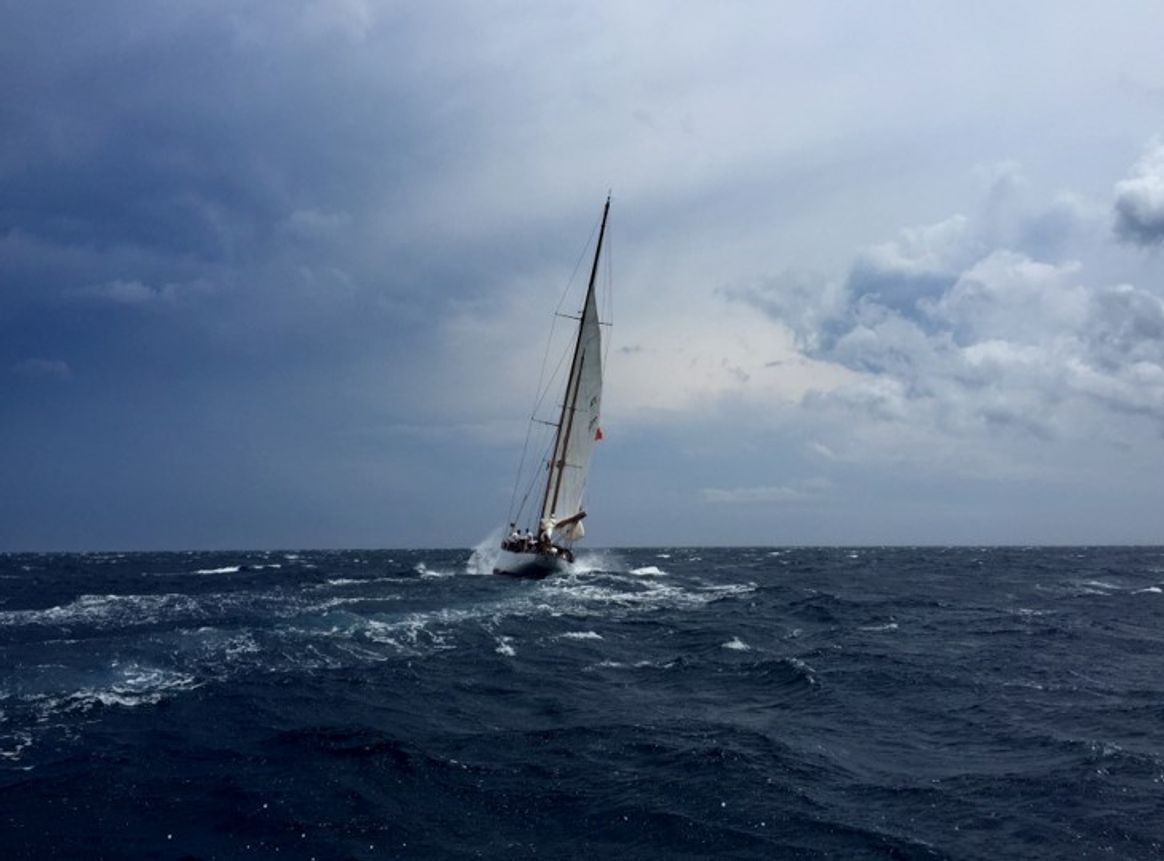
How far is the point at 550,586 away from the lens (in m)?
53.7

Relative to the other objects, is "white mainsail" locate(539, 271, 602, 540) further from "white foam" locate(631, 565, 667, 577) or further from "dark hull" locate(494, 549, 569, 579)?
"white foam" locate(631, 565, 667, 577)

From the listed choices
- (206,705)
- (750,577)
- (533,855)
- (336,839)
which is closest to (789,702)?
(533,855)

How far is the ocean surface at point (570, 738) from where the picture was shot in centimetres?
1287

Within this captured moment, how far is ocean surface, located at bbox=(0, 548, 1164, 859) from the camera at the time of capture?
507 inches

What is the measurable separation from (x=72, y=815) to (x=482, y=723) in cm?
863

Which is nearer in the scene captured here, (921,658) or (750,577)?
(921,658)

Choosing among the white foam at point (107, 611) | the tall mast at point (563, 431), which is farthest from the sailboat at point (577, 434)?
the white foam at point (107, 611)

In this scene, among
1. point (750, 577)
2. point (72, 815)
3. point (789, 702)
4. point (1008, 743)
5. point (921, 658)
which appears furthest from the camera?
point (750, 577)

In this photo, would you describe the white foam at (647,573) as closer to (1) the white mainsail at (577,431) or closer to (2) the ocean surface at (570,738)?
(1) the white mainsail at (577,431)

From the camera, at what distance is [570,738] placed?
18.1 m

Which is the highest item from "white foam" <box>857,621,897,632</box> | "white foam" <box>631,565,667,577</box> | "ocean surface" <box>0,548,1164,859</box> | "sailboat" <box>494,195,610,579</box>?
"sailboat" <box>494,195,610,579</box>

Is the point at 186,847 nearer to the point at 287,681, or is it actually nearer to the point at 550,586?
the point at 287,681

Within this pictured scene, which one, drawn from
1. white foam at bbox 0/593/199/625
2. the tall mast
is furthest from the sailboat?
white foam at bbox 0/593/199/625

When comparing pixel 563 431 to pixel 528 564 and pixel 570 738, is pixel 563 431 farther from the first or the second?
pixel 570 738
